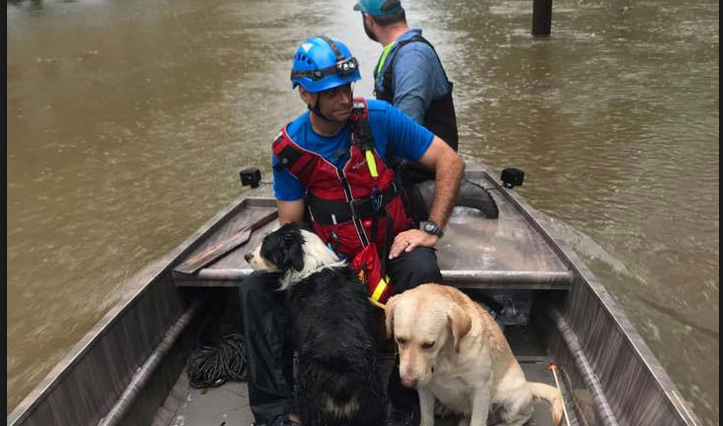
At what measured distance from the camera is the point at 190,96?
16.5 m

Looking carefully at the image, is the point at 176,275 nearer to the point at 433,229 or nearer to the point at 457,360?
the point at 433,229

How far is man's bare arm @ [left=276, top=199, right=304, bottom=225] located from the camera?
3883mm

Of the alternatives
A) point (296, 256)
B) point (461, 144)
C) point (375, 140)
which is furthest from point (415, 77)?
point (461, 144)

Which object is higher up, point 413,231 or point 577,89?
point 413,231

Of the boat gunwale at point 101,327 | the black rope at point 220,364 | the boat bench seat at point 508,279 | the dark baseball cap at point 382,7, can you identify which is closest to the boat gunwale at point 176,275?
the boat gunwale at point 101,327

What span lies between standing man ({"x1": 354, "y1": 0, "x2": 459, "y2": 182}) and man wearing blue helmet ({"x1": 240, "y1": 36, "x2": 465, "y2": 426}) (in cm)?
62

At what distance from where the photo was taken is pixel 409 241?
3.75 m

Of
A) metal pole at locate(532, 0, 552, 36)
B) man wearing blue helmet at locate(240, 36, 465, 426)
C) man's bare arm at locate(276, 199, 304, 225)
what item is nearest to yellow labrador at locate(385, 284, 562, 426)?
man wearing blue helmet at locate(240, 36, 465, 426)

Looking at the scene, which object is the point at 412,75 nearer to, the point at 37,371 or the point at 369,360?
the point at 369,360

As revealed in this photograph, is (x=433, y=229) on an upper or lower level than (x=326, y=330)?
upper

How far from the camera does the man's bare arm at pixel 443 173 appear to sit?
3840 millimetres

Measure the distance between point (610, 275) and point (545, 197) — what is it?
7.86 ft

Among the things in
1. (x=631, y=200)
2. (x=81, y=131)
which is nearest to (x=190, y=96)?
(x=81, y=131)

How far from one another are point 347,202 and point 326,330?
91 centimetres
